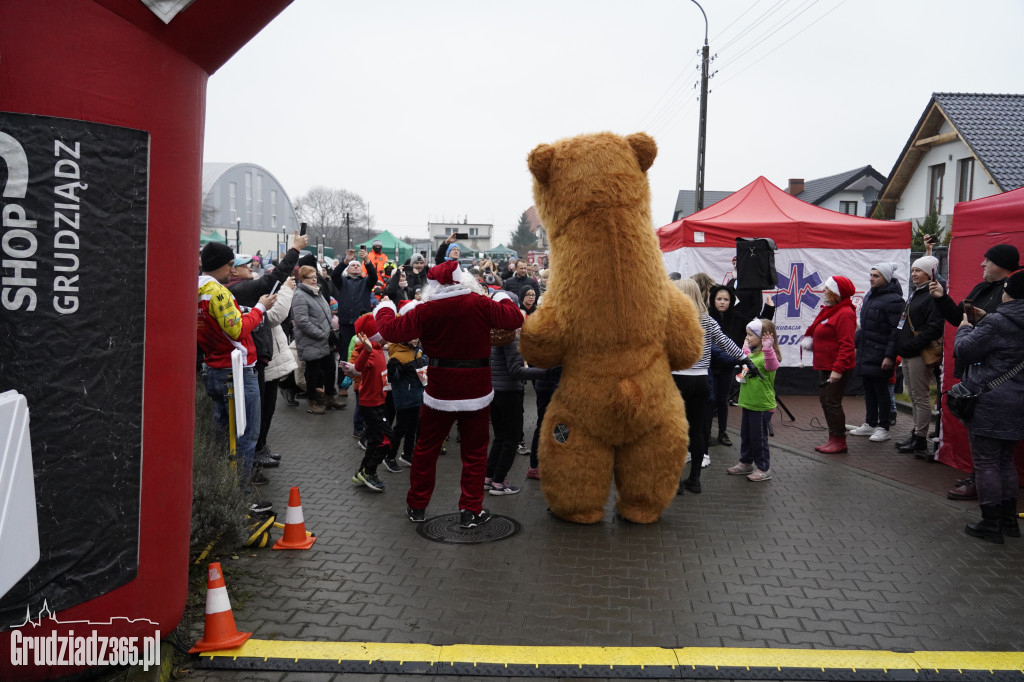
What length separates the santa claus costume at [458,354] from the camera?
16.8ft

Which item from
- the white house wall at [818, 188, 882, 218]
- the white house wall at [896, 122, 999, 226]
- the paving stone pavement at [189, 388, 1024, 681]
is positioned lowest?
the paving stone pavement at [189, 388, 1024, 681]

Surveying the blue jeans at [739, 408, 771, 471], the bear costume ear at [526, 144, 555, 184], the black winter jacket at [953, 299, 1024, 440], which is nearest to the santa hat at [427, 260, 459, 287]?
the bear costume ear at [526, 144, 555, 184]

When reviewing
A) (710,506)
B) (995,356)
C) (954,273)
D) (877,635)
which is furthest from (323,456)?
(954,273)

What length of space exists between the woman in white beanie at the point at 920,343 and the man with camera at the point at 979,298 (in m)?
0.47

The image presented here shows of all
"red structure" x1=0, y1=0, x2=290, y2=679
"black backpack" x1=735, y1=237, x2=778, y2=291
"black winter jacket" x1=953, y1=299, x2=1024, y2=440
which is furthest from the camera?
"black backpack" x1=735, y1=237, x2=778, y2=291

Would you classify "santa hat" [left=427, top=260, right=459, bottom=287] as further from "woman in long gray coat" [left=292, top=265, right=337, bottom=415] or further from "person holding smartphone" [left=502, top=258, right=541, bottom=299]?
"person holding smartphone" [left=502, top=258, right=541, bottom=299]

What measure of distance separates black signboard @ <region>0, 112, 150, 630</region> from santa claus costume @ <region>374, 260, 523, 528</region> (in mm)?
2321

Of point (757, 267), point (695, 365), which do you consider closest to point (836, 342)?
point (757, 267)

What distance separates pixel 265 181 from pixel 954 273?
68.4 meters

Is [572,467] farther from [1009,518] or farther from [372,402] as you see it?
[1009,518]

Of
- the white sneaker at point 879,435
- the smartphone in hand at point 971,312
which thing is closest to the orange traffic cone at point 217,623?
the smartphone in hand at point 971,312

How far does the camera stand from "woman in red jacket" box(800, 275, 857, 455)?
7.62 meters

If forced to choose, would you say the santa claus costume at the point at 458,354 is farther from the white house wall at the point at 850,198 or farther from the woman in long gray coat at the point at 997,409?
the white house wall at the point at 850,198

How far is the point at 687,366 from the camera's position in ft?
17.7
